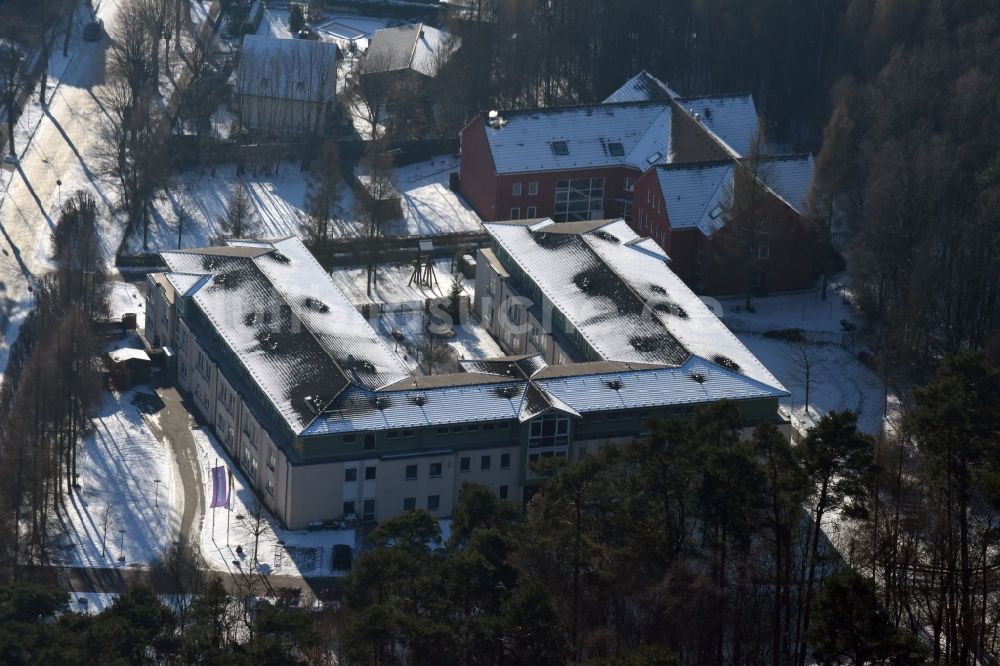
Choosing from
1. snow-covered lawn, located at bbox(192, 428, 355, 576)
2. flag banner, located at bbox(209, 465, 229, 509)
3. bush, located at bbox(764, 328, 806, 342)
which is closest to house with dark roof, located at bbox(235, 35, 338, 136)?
bush, located at bbox(764, 328, 806, 342)

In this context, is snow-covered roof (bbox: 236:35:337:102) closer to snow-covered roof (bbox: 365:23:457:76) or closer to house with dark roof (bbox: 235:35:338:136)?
house with dark roof (bbox: 235:35:338:136)

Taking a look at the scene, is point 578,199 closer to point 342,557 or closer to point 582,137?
point 582,137

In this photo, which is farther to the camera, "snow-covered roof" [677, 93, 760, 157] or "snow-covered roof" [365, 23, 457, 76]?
"snow-covered roof" [365, 23, 457, 76]

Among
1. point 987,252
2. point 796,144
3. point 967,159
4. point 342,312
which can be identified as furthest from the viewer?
point 796,144

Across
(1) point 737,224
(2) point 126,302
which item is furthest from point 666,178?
(2) point 126,302

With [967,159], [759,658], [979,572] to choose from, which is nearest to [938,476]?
[979,572]

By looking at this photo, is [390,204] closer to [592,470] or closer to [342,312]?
[342,312]
